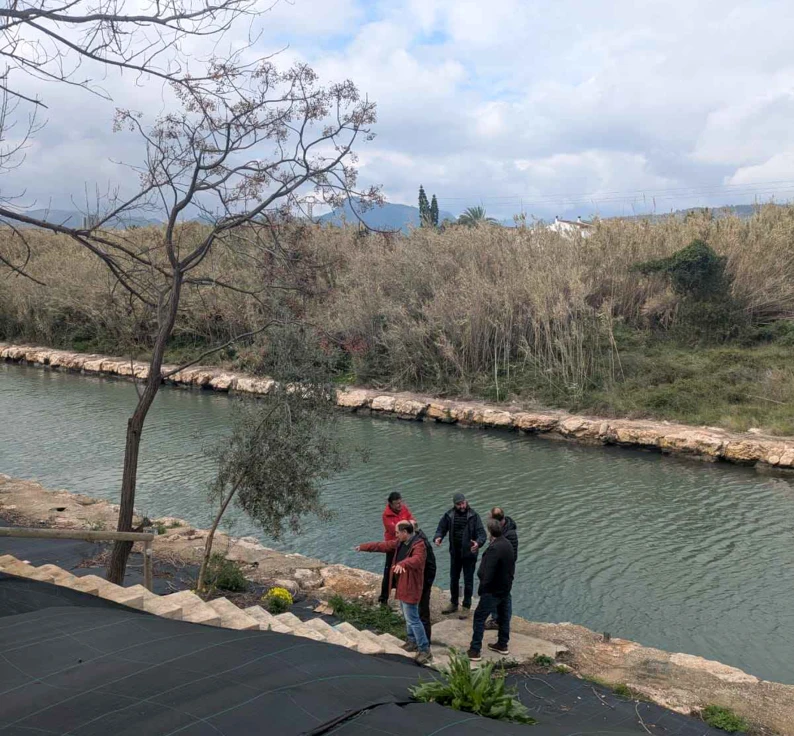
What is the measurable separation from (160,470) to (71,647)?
15.8 meters

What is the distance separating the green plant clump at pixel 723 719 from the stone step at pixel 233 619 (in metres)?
4.22

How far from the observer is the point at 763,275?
30391 mm

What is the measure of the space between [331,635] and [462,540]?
2.56 m

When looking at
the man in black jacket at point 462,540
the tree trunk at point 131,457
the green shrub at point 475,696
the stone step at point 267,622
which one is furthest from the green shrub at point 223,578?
the green shrub at point 475,696

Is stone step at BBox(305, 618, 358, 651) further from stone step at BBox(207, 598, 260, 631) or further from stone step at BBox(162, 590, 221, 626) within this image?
stone step at BBox(162, 590, 221, 626)

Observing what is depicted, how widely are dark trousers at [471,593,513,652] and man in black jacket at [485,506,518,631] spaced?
14.6 inches

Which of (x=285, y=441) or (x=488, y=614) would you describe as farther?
(x=285, y=441)

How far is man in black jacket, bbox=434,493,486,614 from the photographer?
31.3 ft

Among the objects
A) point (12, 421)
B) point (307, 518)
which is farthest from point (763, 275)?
point (12, 421)

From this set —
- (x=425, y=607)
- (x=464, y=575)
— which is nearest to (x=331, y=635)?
(x=425, y=607)

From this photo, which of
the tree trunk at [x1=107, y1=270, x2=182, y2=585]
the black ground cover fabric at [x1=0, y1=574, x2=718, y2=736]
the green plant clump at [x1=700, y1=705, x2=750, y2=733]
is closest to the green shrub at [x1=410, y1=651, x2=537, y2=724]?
the black ground cover fabric at [x1=0, y1=574, x2=718, y2=736]

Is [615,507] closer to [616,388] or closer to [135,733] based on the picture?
[616,388]

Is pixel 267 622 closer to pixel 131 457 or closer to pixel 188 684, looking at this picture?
pixel 131 457

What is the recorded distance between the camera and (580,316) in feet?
94.8
